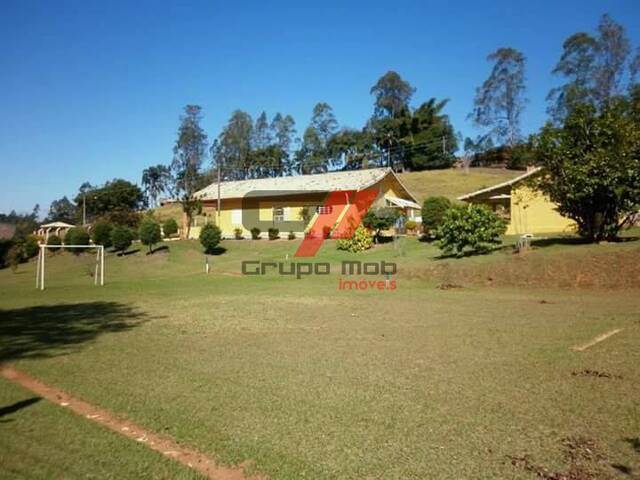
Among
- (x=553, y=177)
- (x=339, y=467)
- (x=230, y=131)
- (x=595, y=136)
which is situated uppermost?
(x=230, y=131)

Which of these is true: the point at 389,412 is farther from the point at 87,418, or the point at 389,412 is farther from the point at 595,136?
the point at 595,136

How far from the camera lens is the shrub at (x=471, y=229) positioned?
19906 millimetres

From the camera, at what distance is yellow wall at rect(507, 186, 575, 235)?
27.7 m

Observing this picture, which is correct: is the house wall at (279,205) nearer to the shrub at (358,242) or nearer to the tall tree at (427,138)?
the shrub at (358,242)

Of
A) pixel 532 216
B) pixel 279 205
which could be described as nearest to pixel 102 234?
pixel 279 205

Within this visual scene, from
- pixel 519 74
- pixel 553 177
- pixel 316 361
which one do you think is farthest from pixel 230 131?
pixel 316 361

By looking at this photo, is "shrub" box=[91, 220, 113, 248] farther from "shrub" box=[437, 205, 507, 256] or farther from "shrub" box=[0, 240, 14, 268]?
"shrub" box=[437, 205, 507, 256]

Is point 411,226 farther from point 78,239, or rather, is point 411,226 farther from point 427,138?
point 427,138

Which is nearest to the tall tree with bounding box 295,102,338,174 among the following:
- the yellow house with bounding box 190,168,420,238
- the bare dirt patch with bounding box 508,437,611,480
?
the yellow house with bounding box 190,168,420,238

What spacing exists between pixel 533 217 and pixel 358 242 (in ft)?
34.5

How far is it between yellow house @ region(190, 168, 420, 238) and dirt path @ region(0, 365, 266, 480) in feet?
89.7

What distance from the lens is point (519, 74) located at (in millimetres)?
55281

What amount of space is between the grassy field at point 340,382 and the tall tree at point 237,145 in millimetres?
60965

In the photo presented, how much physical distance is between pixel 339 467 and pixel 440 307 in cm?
872
